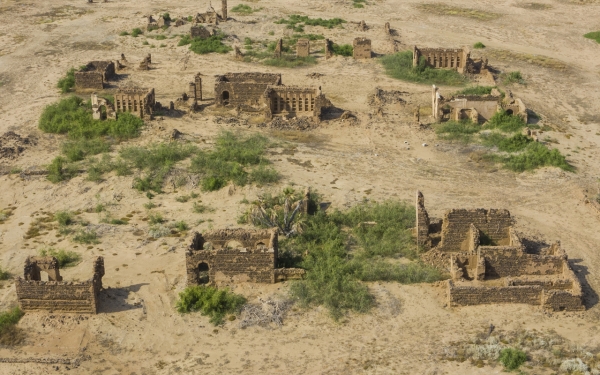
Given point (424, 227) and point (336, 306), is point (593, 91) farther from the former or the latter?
point (336, 306)

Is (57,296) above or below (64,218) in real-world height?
below

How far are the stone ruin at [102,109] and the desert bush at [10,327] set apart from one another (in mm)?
17613

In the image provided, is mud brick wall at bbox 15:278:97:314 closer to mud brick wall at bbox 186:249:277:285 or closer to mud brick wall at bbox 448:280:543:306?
mud brick wall at bbox 186:249:277:285

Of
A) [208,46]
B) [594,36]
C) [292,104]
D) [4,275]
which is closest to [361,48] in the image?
[208,46]

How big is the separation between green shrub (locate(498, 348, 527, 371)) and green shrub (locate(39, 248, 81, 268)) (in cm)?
1536

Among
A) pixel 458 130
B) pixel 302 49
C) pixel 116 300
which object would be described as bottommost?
pixel 116 300


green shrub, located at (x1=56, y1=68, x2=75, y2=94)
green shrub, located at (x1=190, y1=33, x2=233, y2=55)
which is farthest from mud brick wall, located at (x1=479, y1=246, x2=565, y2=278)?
green shrub, located at (x1=190, y1=33, x2=233, y2=55)

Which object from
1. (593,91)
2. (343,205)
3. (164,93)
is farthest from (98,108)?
(593,91)

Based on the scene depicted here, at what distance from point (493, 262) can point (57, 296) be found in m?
14.8

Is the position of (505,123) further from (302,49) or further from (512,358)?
(512,358)

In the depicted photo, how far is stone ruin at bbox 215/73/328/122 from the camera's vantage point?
134ft

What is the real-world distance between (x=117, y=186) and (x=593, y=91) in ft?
98.6

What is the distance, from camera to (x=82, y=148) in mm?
36469

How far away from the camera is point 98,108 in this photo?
40094 millimetres
